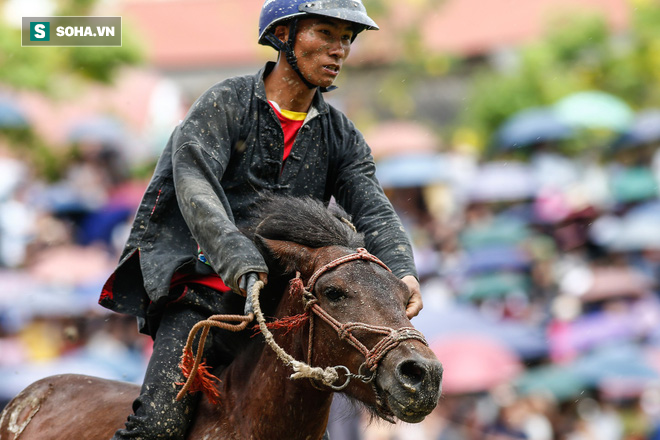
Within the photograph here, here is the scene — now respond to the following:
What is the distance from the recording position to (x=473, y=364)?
11.6 metres

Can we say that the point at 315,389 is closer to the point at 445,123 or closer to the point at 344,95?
the point at 344,95

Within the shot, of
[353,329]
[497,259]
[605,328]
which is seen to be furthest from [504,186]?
[353,329]

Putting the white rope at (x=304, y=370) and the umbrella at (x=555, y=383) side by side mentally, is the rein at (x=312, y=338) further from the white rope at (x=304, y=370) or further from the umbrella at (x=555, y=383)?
the umbrella at (x=555, y=383)

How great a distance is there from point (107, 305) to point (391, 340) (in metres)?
1.78

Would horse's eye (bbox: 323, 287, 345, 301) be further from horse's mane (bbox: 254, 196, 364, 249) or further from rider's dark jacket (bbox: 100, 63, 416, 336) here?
rider's dark jacket (bbox: 100, 63, 416, 336)

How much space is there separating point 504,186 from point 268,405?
12.3m

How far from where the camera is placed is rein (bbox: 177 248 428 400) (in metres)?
3.88

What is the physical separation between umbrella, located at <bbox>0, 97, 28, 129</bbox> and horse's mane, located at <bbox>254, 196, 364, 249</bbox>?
13822 millimetres

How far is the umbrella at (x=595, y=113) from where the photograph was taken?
58.6 feet

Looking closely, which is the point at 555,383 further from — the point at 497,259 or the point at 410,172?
the point at 410,172

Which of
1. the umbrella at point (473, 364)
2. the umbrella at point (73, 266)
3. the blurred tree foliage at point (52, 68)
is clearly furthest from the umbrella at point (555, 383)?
the blurred tree foliage at point (52, 68)

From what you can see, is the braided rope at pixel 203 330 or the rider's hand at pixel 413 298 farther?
the rider's hand at pixel 413 298

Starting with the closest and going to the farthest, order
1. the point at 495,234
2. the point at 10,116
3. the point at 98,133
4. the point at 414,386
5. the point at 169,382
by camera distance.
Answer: the point at 414,386 < the point at 169,382 < the point at 495,234 < the point at 10,116 < the point at 98,133

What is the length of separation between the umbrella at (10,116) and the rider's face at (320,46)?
13.5m
